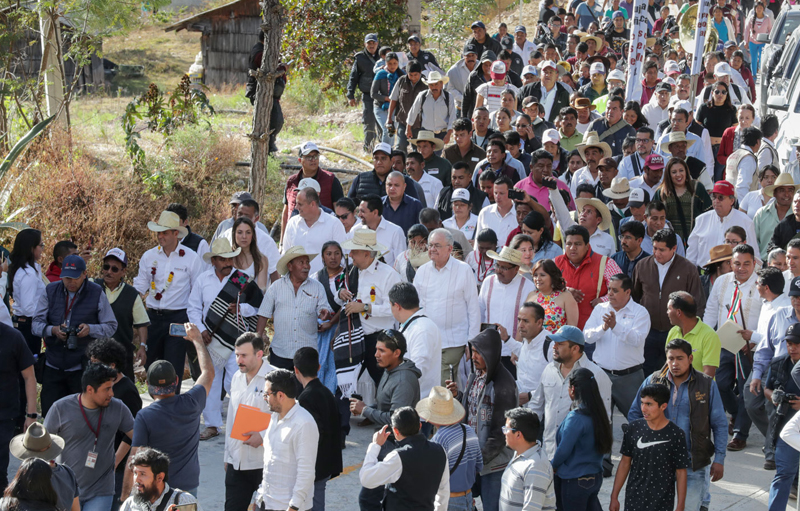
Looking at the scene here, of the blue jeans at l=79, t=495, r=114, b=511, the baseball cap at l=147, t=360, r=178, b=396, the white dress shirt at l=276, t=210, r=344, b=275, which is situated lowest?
the blue jeans at l=79, t=495, r=114, b=511

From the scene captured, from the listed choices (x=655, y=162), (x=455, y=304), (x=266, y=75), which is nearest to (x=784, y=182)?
(x=655, y=162)

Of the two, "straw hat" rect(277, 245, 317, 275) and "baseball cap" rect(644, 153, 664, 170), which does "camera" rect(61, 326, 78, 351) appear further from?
"baseball cap" rect(644, 153, 664, 170)

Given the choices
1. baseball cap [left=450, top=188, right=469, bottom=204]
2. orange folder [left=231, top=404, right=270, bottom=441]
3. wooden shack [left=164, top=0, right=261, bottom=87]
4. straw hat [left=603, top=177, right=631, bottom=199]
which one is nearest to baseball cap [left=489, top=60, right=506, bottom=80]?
straw hat [left=603, top=177, right=631, bottom=199]

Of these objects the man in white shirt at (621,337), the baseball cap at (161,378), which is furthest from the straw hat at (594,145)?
the baseball cap at (161,378)

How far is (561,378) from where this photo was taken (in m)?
6.53

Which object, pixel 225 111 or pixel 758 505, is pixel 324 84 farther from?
pixel 758 505

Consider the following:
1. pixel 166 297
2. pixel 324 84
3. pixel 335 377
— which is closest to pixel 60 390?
pixel 166 297

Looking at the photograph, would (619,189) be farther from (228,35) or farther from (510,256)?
(228,35)

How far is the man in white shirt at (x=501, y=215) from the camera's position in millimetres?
9297

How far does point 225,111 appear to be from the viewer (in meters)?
21.7

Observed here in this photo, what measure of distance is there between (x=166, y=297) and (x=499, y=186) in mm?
3618

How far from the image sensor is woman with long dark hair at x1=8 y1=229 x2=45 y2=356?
8.25 metres

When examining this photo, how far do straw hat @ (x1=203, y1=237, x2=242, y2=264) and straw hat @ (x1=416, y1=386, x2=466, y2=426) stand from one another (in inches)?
125

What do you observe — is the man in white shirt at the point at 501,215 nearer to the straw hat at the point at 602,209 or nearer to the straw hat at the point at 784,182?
the straw hat at the point at 602,209
